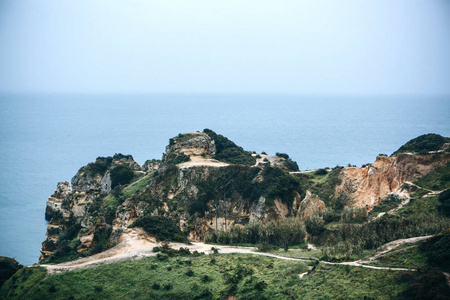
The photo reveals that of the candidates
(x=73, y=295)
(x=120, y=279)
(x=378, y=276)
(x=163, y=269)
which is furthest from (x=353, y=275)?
(x=73, y=295)

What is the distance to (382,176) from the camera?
6206 centimetres

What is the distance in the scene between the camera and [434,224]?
127ft

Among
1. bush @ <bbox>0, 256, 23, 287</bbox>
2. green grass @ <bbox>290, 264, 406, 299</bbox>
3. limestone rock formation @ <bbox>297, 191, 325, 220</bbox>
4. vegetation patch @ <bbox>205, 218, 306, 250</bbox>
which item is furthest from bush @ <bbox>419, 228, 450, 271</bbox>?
bush @ <bbox>0, 256, 23, 287</bbox>

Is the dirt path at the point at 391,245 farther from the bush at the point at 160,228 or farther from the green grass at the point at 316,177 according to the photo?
the green grass at the point at 316,177

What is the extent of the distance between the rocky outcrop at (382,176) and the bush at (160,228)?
96.5 ft

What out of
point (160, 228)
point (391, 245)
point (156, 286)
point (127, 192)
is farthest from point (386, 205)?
point (127, 192)

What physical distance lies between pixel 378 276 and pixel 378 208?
2633 centimetres

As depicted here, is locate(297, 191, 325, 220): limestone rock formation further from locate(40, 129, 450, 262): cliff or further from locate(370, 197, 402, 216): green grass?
locate(370, 197, 402, 216): green grass

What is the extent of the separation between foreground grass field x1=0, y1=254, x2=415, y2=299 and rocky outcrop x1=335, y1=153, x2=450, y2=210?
2764 centimetres

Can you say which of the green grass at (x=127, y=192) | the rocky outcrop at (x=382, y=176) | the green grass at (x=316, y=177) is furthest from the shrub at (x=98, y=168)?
the rocky outcrop at (x=382, y=176)

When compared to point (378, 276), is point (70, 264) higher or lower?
lower

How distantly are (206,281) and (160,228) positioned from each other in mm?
16023

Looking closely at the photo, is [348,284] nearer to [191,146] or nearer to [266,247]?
[266,247]

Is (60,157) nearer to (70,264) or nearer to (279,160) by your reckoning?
(279,160)
